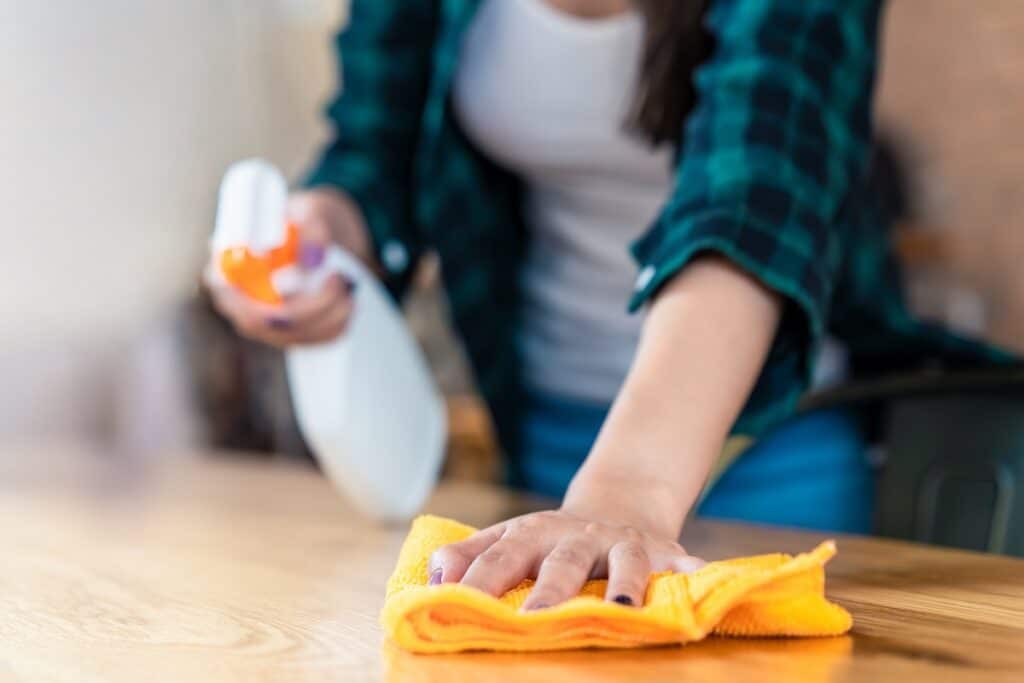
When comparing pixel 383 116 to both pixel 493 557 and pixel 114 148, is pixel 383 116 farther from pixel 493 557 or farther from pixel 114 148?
pixel 114 148

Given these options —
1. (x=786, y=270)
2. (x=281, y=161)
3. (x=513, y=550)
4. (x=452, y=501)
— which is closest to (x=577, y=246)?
(x=452, y=501)

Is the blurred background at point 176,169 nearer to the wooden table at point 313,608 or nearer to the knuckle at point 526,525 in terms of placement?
the wooden table at point 313,608

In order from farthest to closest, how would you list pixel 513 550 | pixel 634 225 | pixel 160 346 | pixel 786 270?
pixel 160 346
pixel 634 225
pixel 786 270
pixel 513 550

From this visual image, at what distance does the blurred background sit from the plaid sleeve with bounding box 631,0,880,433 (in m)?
1.65

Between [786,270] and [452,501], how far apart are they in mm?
490

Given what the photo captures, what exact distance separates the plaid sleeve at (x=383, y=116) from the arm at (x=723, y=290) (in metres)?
0.40

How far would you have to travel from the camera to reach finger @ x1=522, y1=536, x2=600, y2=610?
0.45 m

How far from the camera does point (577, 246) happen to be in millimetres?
1059

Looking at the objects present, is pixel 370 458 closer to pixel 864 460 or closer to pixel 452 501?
pixel 452 501

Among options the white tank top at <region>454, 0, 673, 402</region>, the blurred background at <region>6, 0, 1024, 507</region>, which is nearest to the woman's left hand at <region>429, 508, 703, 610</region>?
the white tank top at <region>454, 0, 673, 402</region>

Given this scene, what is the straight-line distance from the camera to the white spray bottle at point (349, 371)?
801mm

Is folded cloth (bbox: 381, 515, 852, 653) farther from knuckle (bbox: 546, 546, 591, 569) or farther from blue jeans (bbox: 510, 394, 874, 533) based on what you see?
blue jeans (bbox: 510, 394, 874, 533)

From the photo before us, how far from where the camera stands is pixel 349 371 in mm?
889

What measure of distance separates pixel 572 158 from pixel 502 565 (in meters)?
0.59
